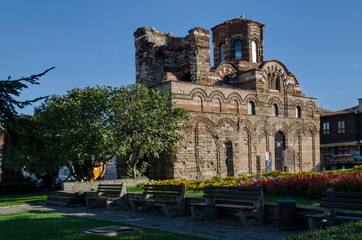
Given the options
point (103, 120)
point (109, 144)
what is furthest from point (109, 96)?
point (109, 144)

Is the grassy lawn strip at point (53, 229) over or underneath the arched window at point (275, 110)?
underneath

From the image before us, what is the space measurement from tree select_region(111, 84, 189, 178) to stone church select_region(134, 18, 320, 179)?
1.79m

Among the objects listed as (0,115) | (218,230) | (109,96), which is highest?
(109,96)

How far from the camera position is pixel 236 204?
33.4 feet

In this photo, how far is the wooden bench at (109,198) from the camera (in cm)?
1311

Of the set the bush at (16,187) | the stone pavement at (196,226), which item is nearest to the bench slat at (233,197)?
the stone pavement at (196,226)

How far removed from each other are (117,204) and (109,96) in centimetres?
833

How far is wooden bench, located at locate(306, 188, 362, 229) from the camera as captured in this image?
24.3 ft

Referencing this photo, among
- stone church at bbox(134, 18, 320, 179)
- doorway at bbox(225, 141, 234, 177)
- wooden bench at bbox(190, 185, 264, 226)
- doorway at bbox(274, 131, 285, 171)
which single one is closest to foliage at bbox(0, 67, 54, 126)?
wooden bench at bbox(190, 185, 264, 226)

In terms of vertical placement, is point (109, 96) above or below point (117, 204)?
above

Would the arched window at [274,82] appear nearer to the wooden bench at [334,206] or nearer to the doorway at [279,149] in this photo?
the doorway at [279,149]

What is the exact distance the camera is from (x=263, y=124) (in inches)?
1094

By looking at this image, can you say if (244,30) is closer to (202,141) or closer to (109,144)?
(202,141)

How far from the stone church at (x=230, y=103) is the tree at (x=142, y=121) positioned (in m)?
1.79
